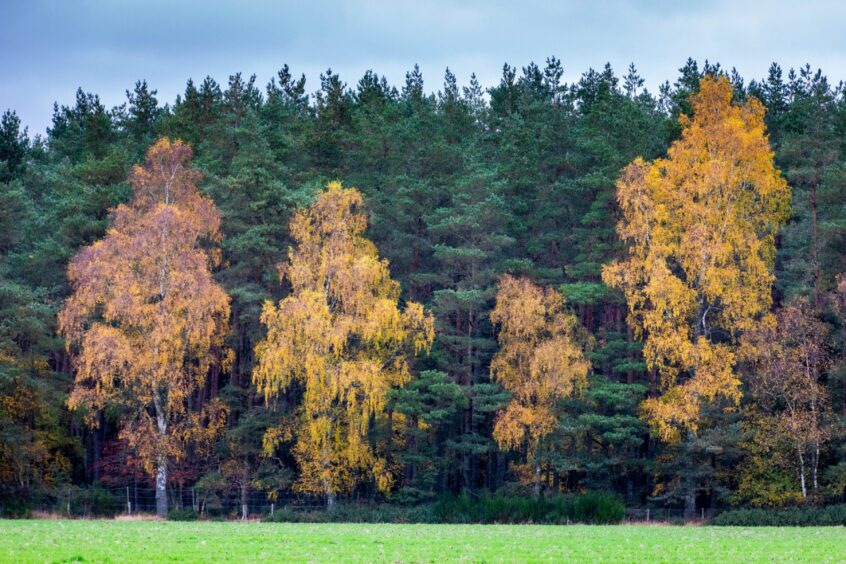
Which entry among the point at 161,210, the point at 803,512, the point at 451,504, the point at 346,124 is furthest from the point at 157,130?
the point at 803,512

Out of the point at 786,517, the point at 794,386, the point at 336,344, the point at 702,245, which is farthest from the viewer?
the point at 336,344

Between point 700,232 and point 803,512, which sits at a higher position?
point 700,232

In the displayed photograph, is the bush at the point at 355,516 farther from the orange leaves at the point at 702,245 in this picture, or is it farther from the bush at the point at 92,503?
the orange leaves at the point at 702,245

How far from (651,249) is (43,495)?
29981 mm

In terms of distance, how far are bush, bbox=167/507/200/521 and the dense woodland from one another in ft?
4.54

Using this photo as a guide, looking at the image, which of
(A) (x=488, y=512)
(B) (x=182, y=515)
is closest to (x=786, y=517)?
(A) (x=488, y=512)

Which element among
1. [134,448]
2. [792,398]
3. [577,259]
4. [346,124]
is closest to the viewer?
[792,398]

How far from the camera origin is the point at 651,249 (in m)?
45.3

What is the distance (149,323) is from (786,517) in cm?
2913

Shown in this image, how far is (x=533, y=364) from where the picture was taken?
4553cm

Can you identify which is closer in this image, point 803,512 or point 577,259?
point 803,512

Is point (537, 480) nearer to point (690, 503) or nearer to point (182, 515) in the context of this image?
point (690, 503)

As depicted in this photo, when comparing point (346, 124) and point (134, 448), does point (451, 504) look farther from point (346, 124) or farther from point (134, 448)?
point (346, 124)

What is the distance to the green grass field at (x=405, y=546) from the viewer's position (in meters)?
21.4
